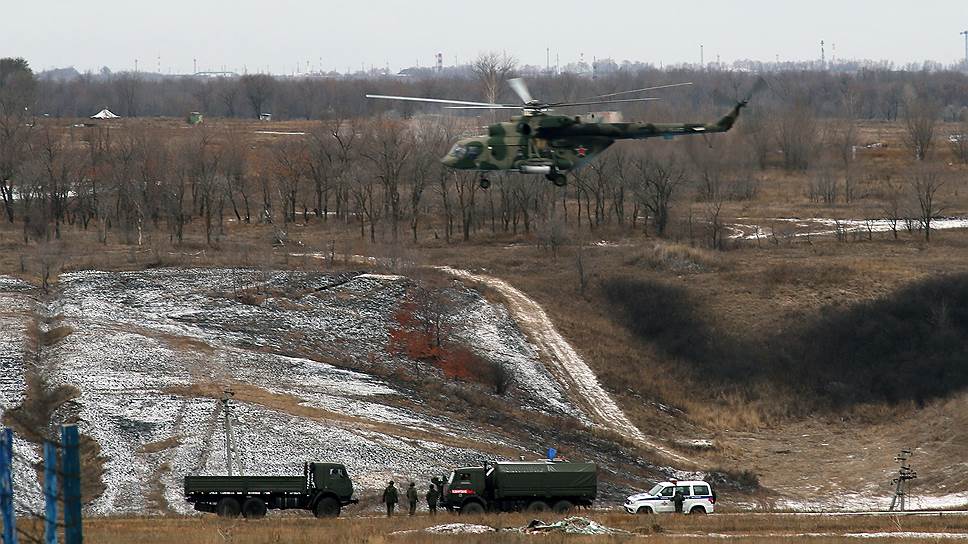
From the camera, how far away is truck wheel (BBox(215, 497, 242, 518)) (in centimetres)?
3606

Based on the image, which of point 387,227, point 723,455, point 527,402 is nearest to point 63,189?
point 387,227

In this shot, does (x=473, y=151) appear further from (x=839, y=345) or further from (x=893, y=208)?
(x=893, y=208)

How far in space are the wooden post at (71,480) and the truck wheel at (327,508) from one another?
67.2 feet

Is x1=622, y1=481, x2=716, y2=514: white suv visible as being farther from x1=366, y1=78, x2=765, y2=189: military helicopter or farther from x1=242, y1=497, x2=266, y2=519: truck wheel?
x1=242, y1=497, x2=266, y2=519: truck wheel

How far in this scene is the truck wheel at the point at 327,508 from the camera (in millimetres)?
37062

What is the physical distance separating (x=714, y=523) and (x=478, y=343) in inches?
1501

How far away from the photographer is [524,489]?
1510 inches

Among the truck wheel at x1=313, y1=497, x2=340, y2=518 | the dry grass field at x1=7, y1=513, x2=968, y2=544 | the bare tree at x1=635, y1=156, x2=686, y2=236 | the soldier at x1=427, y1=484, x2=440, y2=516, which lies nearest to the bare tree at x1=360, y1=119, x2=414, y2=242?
the bare tree at x1=635, y1=156, x2=686, y2=236

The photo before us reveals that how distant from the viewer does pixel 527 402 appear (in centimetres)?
6388

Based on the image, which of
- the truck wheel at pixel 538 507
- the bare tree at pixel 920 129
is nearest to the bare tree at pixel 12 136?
the truck wheel at pixel 538 507

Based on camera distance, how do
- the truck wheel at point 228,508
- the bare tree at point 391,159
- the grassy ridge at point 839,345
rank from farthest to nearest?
the bare tree at point 391,159, the grassy ridge at point 839,345, the truck wheel at point 228,508

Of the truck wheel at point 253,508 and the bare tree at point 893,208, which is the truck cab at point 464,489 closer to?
the truck wheel at point 253,508

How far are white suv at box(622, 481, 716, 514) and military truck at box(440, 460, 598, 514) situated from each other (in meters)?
1.99

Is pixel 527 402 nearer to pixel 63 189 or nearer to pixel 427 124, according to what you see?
pixel 427 124
